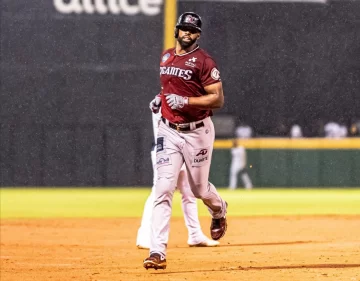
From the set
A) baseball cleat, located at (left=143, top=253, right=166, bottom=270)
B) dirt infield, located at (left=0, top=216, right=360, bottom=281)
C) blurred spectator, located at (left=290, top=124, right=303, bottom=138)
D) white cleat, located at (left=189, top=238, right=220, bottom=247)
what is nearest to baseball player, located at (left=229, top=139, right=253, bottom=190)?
blurred spectator, located at (left=290, top=124, right=303, bottom=138)

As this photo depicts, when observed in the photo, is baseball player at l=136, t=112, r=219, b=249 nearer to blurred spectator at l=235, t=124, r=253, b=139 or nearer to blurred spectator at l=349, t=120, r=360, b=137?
blurred spectator at l=235, t=124, r=253, b=139

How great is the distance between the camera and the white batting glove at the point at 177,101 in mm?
6367

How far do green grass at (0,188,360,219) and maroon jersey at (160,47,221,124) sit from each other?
6.74m

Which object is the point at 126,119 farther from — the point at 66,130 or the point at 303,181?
the point at 303,181

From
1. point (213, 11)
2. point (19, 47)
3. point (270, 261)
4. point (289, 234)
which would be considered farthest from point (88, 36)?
point (270, 261)

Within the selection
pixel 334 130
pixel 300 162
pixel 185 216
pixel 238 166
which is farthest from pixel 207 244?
pixel 334 130

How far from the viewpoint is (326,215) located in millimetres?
12438

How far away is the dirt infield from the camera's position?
6469mm

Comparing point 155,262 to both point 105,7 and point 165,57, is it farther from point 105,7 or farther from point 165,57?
point 105,7

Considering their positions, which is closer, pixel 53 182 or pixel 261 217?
pixel 261 217

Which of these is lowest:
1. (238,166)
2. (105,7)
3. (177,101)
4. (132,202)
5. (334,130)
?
(132,202)

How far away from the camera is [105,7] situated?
1959cm

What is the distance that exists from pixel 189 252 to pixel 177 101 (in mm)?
1940

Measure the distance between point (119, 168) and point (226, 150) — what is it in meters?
2.12
